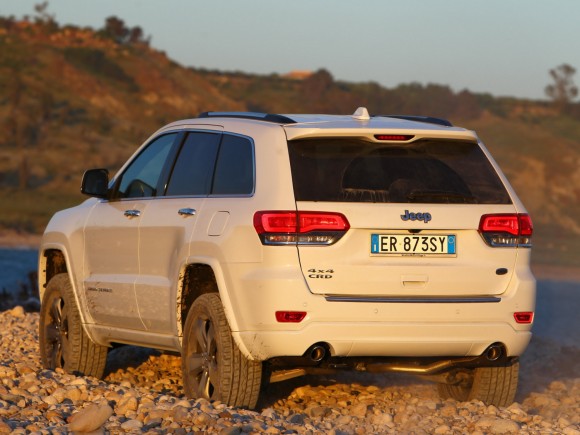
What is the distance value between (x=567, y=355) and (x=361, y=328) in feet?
19.6

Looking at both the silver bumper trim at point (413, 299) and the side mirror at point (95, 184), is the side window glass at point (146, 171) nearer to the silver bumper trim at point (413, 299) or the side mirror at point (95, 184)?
the side mirror at point (95, 184)

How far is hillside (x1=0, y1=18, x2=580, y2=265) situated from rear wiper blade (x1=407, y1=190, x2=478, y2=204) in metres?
25.2

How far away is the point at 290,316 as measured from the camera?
23.7 feet

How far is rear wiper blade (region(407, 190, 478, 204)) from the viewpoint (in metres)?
7.54

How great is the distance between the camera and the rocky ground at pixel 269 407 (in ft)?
→ 23.1

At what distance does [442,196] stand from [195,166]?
163cm

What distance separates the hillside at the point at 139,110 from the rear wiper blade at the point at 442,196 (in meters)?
25.2

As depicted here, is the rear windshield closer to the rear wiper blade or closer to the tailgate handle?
the rear wiper blade

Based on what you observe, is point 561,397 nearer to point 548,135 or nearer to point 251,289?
point 251,289

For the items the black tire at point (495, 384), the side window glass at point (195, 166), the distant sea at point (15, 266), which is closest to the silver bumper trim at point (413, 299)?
the black tire at point (495, 384)

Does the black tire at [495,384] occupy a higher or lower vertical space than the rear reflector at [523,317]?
lower

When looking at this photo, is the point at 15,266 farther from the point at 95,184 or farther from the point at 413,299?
the point at 413,299

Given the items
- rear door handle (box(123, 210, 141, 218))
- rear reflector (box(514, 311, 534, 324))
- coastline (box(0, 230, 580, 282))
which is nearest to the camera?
rear reflector (box(514, 311, 534, 324))

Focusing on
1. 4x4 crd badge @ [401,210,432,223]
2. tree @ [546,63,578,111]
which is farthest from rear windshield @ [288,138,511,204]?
tree @ [546,63,578,111]
